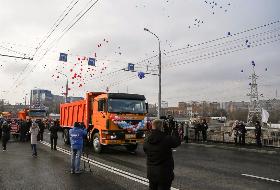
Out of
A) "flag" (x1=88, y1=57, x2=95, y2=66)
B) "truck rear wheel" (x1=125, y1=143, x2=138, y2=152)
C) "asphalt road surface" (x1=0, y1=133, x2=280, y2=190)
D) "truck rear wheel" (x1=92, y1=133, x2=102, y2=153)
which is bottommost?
"asphalt road surface" (x1=0, y1=133, x2=280, y2=190)

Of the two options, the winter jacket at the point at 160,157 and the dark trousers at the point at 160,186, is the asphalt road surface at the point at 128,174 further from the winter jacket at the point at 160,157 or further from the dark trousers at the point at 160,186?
the winter jacket at the point at 160,157

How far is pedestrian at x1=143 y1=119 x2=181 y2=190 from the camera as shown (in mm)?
5961

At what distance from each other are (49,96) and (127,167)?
137m

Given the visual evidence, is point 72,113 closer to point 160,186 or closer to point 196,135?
point 196,135

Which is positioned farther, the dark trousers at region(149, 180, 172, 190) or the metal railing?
the metal railing

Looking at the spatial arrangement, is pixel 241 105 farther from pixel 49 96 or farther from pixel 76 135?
pixel 76 135

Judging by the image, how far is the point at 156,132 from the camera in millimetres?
6230

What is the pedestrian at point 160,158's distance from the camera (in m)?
5.96

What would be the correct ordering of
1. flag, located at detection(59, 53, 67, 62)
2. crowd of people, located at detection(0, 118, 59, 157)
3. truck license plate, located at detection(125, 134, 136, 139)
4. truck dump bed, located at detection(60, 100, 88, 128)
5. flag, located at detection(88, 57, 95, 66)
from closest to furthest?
crowd of people, located at detection(0, 118, 59, 157)
truck license plate, located at detection(125, 134, 136, 139)
truck dump bed, located at detection(60, 100, 88, 128)
flag, located at detection(59, 53, 67, 62)
flag, located at detection(88, 57, 95, 66)

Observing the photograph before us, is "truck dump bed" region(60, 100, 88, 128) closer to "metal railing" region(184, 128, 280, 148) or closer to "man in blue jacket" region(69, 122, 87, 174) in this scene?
"man in blue jacket" region(69, 122, 87, 174)

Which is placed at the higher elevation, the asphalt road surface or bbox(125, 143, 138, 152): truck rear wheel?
bbox(125, 143, 138, 152): truck rear wheel

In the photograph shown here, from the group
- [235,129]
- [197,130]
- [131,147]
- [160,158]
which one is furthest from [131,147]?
[160,158]

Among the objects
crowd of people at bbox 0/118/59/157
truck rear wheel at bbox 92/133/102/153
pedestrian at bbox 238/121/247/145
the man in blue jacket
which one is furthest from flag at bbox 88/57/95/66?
the man in blue jacket

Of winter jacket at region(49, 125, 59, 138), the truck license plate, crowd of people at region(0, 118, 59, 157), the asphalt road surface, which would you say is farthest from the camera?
winter jacket at region(49, 125, 59, 138)
